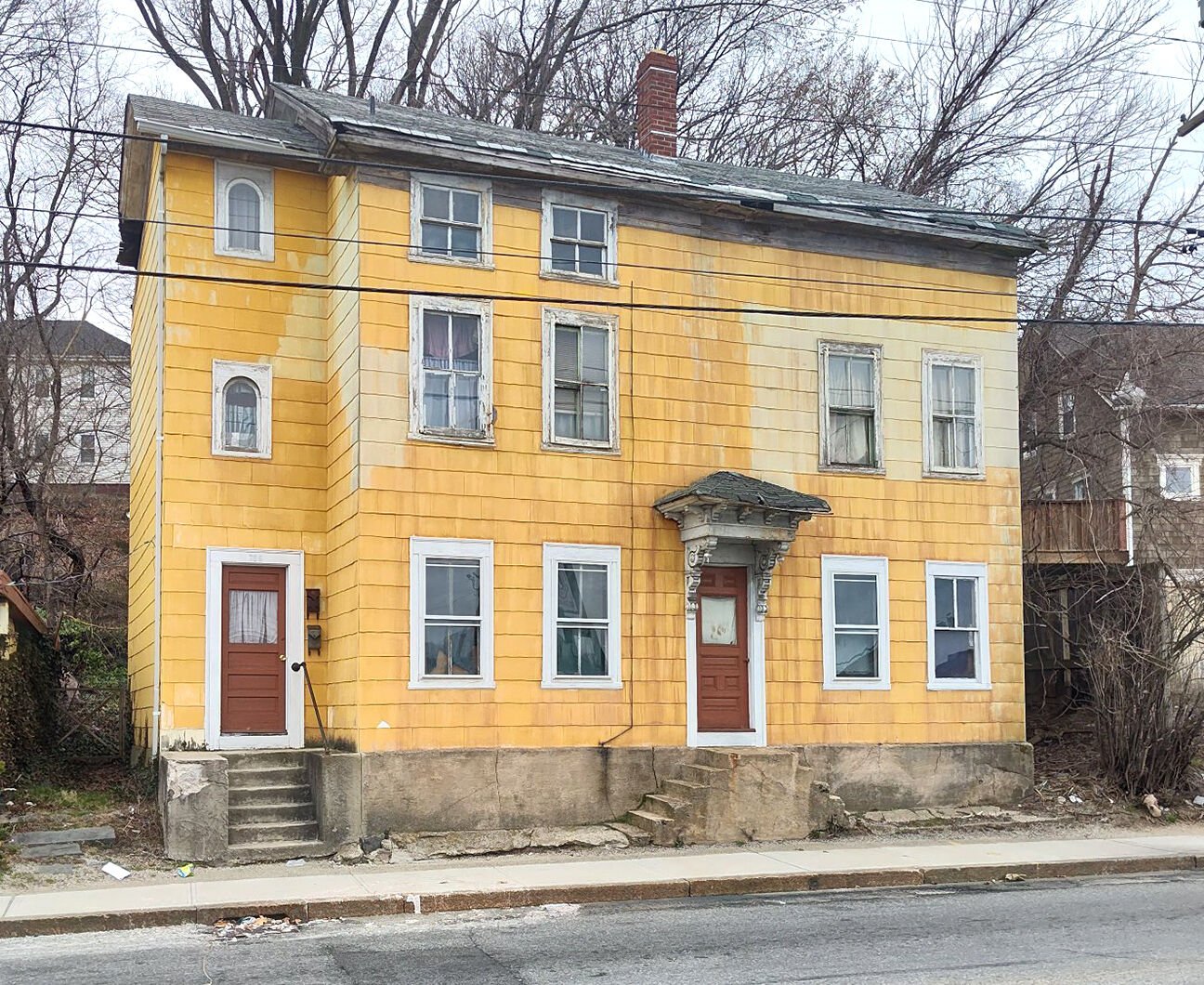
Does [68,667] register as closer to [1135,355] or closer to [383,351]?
[383,351]

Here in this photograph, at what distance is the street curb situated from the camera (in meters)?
11.9

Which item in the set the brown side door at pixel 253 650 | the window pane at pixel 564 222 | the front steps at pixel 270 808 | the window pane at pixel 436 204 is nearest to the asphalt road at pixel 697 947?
the front steps at pixel 270 808

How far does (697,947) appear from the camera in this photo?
10.7 metres

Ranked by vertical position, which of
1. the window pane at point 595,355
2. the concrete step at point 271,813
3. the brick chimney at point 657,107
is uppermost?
the brick chimney at point 657,107

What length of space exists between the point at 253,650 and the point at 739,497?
21.4 feet

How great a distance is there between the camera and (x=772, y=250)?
1917 cm

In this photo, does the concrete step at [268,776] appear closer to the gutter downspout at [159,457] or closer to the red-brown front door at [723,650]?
the gutter downspout at [159,457]

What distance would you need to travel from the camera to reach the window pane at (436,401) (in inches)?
664

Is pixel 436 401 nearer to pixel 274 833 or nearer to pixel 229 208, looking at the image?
pixel 229 208

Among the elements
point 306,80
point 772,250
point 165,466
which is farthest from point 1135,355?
point 306,80

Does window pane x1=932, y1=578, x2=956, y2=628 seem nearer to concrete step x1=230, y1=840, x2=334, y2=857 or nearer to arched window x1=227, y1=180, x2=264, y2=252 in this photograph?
concrete step x1=230, y1=840, x2=334, y2=857

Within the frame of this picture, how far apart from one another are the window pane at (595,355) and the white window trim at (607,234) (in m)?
0.70

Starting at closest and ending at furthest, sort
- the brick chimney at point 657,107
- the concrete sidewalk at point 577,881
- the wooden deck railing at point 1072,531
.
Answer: the concrete sidewalk at point 577,881 → the brick chimney at point 657,107 → the wooden deck railing at point 1072,531

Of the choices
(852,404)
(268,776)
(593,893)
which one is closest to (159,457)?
(268,776)
